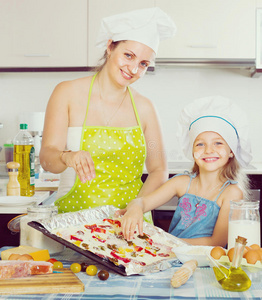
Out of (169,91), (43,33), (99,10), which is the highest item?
(99,10)

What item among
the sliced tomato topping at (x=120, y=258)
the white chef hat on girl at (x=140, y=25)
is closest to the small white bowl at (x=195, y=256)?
the sliced tomato topping at (x=120, y=258)

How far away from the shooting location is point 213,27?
3039 mm

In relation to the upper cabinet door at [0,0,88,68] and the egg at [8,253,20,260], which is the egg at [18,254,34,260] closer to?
the egg at [8,253,20,260]

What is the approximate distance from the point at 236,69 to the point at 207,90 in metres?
0.25

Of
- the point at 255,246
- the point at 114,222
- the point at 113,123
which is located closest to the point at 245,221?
the point at 255,246

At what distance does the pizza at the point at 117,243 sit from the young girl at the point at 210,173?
0.81 ft

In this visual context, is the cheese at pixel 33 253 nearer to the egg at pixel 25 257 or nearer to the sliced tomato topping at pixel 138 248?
the egg at pixel 25 257

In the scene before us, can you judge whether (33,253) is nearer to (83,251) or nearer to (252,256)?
(83,251)

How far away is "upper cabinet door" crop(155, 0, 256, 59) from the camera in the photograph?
3027mm

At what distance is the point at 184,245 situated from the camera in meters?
1.25

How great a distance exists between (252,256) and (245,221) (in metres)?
0.16

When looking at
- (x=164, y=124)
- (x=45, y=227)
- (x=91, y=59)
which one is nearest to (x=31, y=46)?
(x=91, y=59)

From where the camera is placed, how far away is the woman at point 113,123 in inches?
64.8

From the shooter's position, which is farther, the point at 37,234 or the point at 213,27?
the point at 213,27
